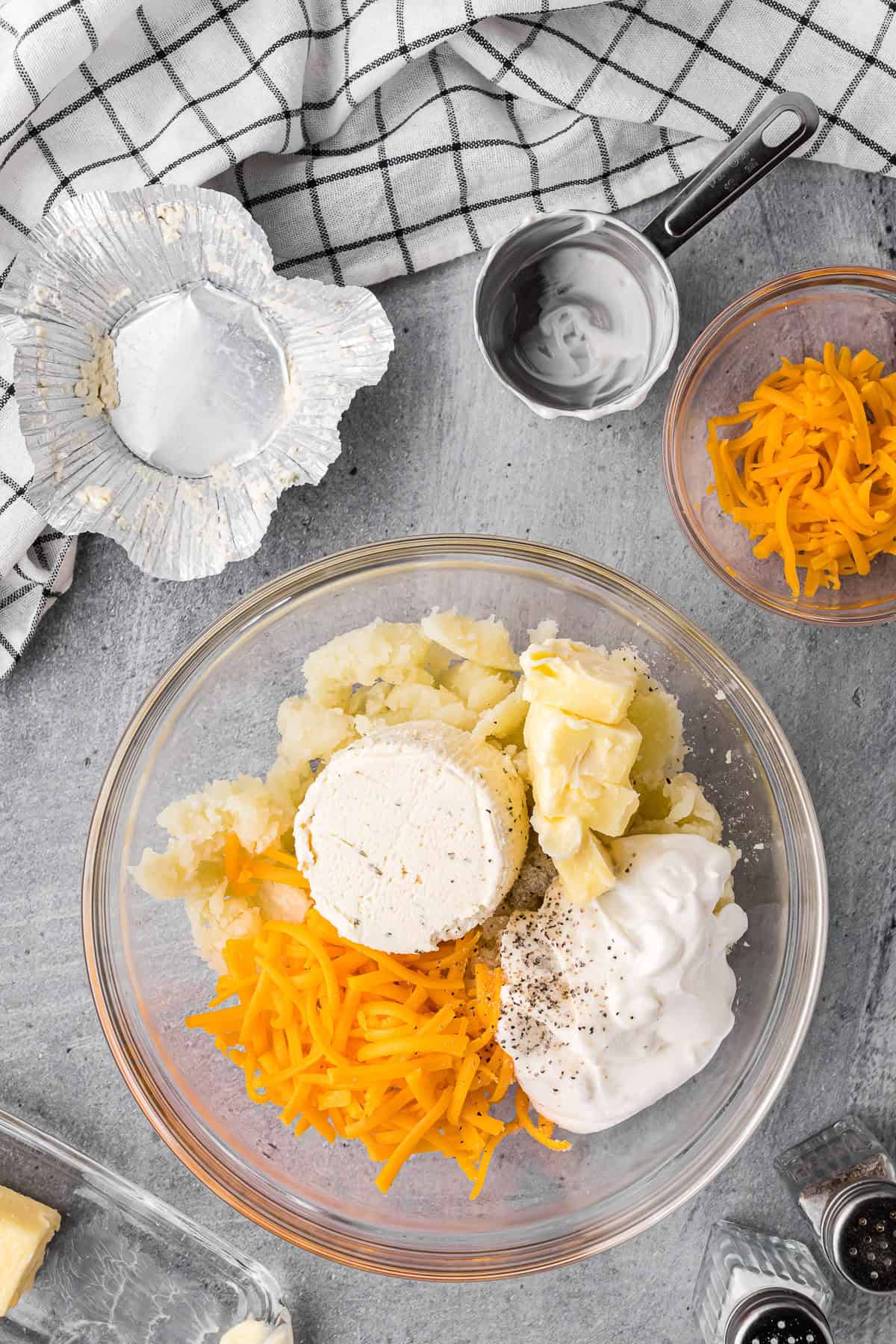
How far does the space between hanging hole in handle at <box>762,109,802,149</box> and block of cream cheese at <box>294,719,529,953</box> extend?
107 centimetres

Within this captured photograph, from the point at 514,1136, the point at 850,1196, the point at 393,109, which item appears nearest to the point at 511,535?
the point at 393,109

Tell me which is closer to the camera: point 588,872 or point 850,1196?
point 588,872

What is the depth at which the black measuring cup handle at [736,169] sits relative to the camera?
5.37ft

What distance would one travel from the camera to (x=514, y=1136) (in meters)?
1.78

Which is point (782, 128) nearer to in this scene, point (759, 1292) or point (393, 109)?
point (393, 109)

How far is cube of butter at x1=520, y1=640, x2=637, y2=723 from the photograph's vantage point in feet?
4.66

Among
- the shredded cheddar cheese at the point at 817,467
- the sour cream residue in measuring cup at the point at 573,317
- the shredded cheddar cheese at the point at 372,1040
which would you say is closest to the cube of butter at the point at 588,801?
the shredded cheddar cheese at the point at 372,1040

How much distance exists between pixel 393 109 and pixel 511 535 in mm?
745

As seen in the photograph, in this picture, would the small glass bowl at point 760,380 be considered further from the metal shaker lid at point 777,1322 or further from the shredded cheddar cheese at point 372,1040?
the metal shaker lid at point 777,1322

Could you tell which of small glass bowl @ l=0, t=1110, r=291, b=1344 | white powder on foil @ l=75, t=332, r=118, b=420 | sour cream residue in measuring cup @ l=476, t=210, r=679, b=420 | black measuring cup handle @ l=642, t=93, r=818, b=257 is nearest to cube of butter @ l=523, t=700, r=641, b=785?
sour cream residue in measuring cup @ l=476, t=210, r=679, b=420

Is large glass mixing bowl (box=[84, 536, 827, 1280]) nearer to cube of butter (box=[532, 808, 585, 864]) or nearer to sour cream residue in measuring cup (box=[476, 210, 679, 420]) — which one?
sour cream residue in measuring cup (box=[476, 210, 679, 420])

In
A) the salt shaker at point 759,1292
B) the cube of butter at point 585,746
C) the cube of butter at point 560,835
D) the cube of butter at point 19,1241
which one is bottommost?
the salt shaker at point 759,1292

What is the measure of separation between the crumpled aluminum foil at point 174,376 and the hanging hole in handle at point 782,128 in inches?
26.4

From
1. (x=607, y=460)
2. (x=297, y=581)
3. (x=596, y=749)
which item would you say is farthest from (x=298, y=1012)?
(x=607, y=460)
